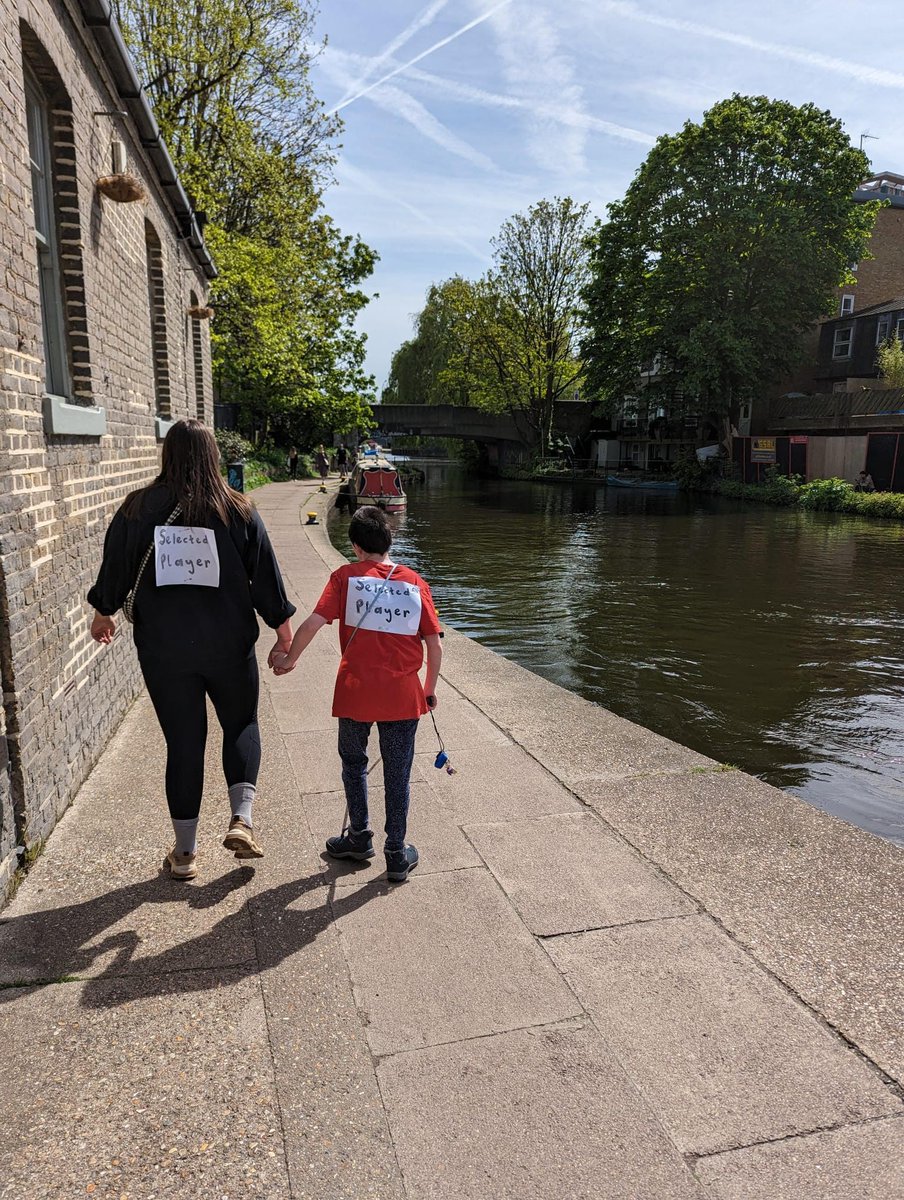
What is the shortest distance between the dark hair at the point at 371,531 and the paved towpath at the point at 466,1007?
1422 mm

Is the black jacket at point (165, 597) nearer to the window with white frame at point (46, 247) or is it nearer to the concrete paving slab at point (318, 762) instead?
the concrete paving slab at point (318, 762)

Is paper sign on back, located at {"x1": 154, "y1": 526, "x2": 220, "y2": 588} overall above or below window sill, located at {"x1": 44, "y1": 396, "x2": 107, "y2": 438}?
below

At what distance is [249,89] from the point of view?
79.5 ft

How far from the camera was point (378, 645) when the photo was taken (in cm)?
341

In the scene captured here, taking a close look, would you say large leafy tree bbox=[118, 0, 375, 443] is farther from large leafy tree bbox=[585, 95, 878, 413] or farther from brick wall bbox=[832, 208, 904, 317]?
brick wall bbox=[832, 208, 904, 317]

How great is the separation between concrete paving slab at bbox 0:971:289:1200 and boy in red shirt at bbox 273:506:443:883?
97 cm

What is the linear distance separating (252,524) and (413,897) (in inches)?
65.9

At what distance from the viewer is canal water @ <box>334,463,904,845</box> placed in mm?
7328

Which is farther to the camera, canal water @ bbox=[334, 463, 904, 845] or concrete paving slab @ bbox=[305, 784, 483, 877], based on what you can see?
canal water @ bbox=[334, 463, 904, 845]

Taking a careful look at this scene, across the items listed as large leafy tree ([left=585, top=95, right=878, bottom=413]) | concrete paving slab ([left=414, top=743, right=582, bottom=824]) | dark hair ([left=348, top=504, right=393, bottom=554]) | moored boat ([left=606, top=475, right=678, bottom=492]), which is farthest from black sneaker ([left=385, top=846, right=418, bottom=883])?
moored boat ([left=606, top=475, right=678, bottom=492])

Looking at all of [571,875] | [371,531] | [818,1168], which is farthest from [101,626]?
[818,1168]

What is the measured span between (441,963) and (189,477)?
207 cm

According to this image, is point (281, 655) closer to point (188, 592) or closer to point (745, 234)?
point (188, 592)

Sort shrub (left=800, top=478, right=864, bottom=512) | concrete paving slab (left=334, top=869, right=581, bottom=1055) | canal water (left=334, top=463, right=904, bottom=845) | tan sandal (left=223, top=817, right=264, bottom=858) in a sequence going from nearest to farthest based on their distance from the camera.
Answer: concrete paving slab (left=334, top=869, right=581, bottom=1055), tan sandal (left=223, top=817, right=264, bottom=858), canal water (left=334, top=463, right=904, bottom=845), shrub (left=800, top=478, right=864, bottom=512)
